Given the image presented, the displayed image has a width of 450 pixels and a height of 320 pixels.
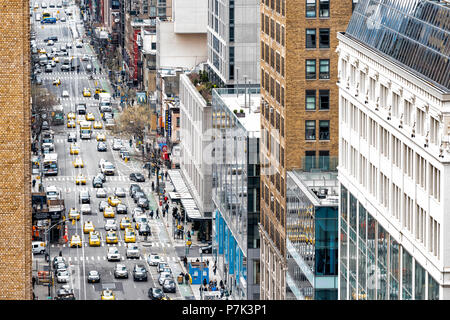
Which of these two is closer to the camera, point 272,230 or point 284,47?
point 284,47

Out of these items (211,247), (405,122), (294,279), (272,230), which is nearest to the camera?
(405,122)

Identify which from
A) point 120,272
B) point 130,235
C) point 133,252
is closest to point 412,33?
point 120,272

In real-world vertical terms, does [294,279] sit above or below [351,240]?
below

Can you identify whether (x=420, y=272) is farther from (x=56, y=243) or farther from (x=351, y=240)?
(x=56, y=243)

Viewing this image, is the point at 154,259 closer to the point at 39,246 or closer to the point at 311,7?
the point at 39,246

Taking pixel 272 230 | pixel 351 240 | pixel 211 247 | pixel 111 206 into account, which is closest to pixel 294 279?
pixel 272 230

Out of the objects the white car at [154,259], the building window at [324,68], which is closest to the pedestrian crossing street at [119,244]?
the white car at [154,259]

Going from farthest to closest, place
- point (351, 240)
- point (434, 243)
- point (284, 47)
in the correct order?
point (284, 47) < point (351, 240) < point (434, 243)

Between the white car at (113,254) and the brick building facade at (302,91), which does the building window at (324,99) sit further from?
the white car at (113,254)
